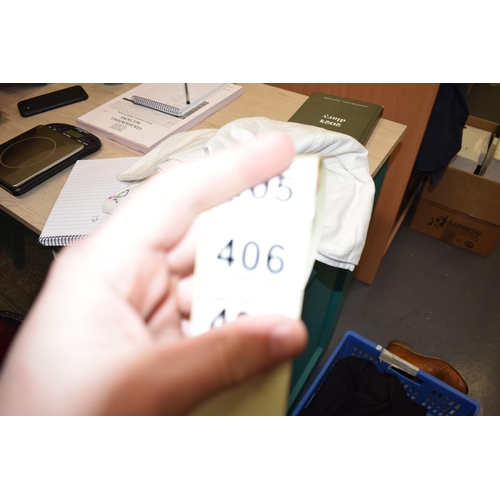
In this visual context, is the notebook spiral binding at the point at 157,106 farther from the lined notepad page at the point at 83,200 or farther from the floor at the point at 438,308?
the floor at the point at 438,308

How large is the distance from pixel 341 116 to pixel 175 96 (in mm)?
520


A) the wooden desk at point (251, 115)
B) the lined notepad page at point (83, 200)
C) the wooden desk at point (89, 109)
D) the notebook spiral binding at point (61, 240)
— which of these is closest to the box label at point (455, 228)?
the wooden desk at point (251, 115)

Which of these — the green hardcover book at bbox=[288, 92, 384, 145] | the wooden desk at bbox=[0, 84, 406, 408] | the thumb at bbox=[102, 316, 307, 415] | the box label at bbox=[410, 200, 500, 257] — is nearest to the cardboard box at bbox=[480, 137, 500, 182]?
the box label at bbox=[410, 200, 500, 257]

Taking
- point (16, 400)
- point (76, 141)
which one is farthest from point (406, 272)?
point (16, 400)

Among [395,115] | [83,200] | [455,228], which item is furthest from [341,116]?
[455,228]

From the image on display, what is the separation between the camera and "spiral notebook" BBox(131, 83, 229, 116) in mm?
1065

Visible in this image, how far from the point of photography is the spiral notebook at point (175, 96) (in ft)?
3.50

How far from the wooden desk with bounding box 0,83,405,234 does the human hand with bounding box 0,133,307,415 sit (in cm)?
52

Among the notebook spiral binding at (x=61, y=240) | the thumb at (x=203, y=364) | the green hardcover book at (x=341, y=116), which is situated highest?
the green hardcover book at (x=341, y=116)

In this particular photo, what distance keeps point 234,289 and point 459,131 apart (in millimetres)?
1264

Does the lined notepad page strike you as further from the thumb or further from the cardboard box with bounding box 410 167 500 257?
the cardboard box with bounding box 410 167 500 257

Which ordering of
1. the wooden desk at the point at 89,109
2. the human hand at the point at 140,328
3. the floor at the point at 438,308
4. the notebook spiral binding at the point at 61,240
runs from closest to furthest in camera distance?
1. the human hand at the point at 140,328
2. the notebook spiral binding at the point at 61,240
3. the wooden desk at the point at 89,109
4. the floor at the point at 438,308

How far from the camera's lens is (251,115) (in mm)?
1094

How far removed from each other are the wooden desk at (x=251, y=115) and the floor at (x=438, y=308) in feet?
1.06
